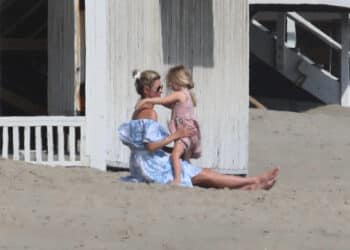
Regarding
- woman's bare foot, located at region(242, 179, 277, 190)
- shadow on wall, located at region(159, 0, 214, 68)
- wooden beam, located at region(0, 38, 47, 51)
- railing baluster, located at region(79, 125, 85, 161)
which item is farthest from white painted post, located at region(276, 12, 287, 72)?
woman's bare foot, located at region(242, 179, 277, 190)

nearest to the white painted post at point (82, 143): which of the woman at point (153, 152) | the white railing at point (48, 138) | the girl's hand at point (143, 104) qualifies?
the white railing at point (48, 138)

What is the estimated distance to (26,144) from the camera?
1243 centimetres

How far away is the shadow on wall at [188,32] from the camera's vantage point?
1316 cm

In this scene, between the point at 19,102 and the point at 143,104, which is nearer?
the point at 143,104

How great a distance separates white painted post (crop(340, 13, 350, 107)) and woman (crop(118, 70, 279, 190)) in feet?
45.8

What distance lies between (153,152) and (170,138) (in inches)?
8.4

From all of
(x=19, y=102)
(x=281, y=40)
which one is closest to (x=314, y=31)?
(x=281, y=40)

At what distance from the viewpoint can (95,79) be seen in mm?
12570

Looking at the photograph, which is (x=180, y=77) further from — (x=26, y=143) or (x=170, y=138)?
(x=26, y=143)

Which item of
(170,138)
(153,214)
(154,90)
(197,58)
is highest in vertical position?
(197,58)

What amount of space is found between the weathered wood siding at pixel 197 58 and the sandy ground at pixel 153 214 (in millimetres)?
926

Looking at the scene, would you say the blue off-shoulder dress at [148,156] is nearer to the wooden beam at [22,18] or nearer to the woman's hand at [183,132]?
the woman's hand at [183,132]

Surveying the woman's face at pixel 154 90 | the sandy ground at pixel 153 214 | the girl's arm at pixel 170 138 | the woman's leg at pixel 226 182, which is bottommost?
the sandy ground at pixel 153 214

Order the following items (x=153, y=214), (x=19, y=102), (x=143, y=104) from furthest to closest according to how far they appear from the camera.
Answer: (x=19, y=102) → (x=143, y=104) → (x=153, y=214)
